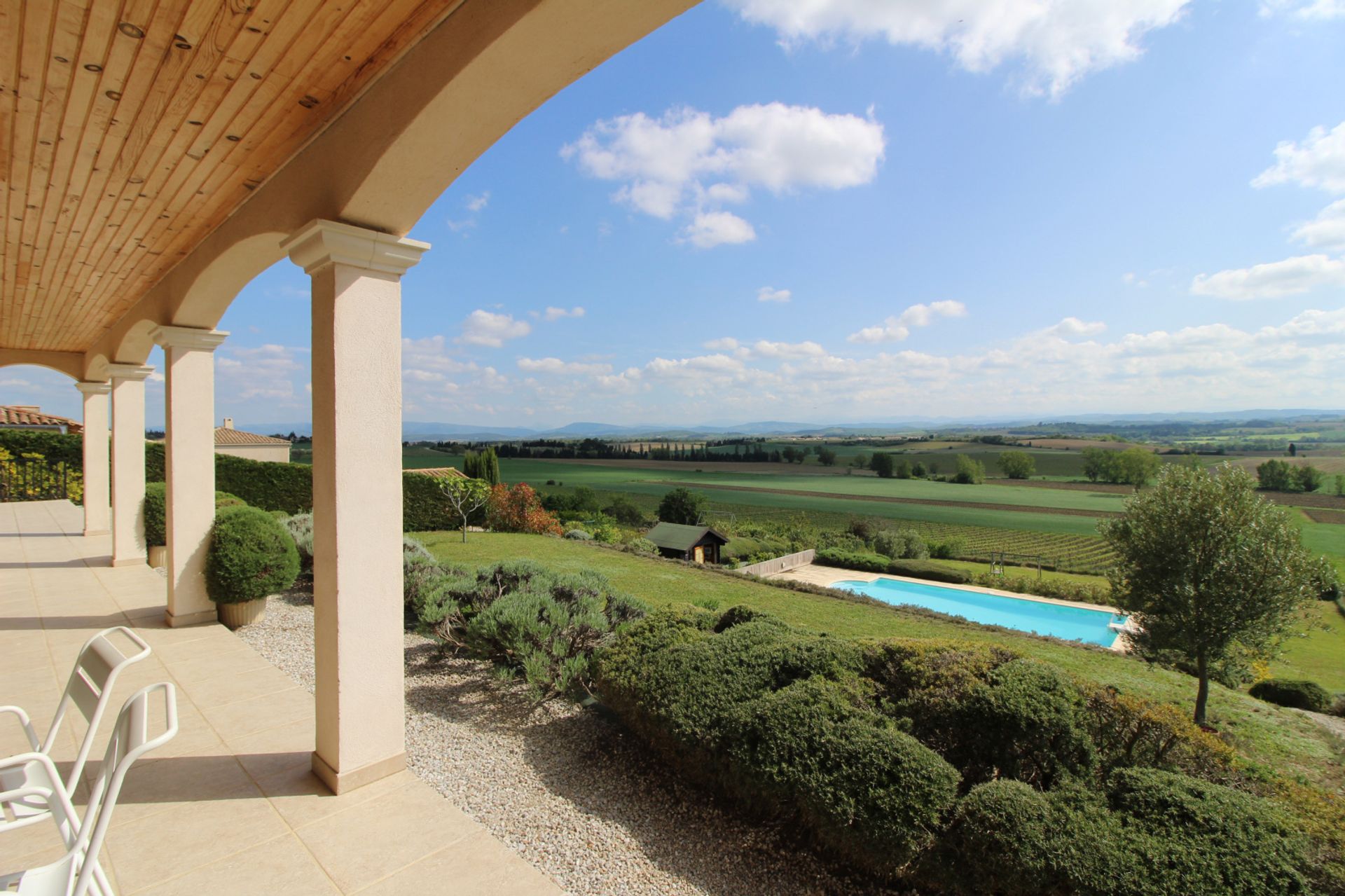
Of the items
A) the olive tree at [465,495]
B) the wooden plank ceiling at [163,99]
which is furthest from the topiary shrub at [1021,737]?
the olive tree at [465,495]

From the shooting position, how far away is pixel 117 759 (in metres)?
1.40

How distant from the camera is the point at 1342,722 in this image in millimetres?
9414

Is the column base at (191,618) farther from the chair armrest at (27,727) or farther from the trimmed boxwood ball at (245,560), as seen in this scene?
the chair armrest at (27,727)

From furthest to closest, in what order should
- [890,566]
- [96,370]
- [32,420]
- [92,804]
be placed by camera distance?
[890,566], [32,420], [96,370], [92,804]

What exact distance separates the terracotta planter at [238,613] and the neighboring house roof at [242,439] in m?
23.2

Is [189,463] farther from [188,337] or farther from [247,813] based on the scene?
[247,813]

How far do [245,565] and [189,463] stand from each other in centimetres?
102

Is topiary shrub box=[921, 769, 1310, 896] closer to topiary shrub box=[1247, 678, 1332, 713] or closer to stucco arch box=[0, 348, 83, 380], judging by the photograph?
stucco arch box=[0, 348, 83, 380]

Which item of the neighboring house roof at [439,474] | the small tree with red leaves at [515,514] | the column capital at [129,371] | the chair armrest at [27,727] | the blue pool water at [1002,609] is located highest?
the column capital at [129,371]

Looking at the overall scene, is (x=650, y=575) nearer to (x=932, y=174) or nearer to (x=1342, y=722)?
(x=1342, y=722)

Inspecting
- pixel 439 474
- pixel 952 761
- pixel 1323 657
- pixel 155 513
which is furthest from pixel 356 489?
pixel 1323 657

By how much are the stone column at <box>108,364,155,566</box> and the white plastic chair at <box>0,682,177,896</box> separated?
7131mm

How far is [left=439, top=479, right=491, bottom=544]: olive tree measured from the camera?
2015 centimetres

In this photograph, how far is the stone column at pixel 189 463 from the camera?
4.98 meters
